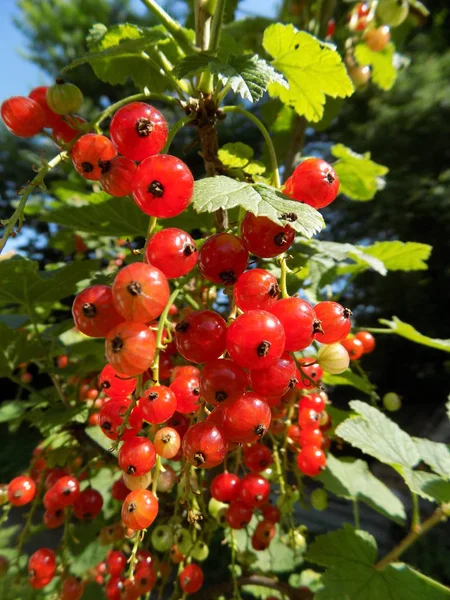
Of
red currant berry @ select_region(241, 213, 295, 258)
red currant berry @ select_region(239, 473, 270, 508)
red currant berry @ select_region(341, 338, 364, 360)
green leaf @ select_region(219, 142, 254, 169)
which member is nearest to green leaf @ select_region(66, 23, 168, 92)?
green leaf @ select_region(219, 142, 254, 169)

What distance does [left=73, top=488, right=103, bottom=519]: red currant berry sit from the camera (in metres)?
0.79

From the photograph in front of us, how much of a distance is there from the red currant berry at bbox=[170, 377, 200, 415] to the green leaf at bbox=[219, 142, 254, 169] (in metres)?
0.43

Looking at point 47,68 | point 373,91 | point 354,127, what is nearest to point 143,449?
point 354,127

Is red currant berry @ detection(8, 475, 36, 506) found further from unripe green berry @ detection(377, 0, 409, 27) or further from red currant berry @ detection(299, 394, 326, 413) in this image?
unripe green berry @ detection(377, 0, 409, 27)

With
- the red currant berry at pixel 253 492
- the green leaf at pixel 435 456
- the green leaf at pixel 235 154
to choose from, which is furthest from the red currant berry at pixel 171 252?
the green leaf at pixel 435 456

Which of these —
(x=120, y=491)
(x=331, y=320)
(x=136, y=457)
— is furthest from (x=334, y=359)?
(x=120, y=491)

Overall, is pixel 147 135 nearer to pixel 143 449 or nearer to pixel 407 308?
pixel 143 449

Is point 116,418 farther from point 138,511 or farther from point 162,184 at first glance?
point 162,184

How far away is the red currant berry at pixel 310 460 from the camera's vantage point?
78cm

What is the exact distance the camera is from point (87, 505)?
795mm

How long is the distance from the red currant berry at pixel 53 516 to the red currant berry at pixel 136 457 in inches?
16.0

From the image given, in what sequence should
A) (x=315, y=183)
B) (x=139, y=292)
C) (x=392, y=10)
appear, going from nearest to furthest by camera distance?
(x=139, y=292) → (x=315, y=183) → (x=392, y=10)

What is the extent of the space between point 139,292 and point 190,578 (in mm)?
639

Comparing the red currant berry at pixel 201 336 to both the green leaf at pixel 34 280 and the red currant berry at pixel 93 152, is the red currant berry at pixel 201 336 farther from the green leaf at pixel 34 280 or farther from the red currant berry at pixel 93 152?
the green leaf at pixel 34 280
